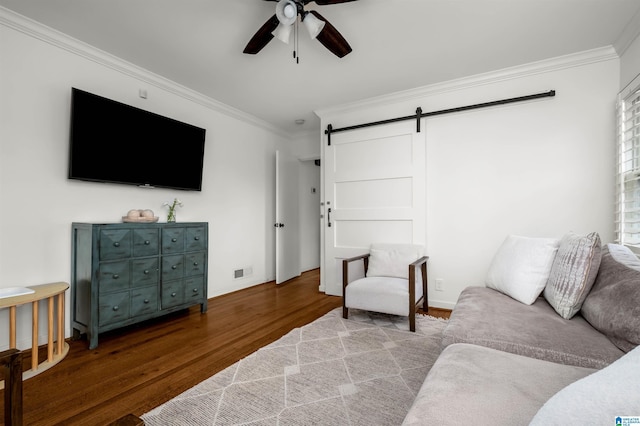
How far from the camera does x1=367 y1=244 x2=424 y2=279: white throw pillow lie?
10.1ft

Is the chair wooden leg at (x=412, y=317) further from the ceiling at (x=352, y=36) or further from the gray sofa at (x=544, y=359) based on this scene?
the ceiling at (x=352, y=36)

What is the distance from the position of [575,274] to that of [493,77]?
2.27 meters

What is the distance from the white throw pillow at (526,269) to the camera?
1.92 m

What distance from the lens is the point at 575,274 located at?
1656 mm

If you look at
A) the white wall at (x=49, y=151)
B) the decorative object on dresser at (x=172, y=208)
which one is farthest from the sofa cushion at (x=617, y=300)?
the white wall at (x=49, y=151)

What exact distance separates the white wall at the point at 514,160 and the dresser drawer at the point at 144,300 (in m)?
2.87

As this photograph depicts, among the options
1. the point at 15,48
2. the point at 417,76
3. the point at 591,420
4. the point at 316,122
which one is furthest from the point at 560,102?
the point at 15,48

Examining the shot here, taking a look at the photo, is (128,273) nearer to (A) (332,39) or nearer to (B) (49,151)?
(B) (49,151)

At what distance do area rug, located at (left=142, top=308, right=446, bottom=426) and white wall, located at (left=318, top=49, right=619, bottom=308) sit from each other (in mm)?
1177

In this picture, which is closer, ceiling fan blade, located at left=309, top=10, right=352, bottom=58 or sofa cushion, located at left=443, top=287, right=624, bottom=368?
sofa cushion, located at left=443, top=287, right=624, bottom=368

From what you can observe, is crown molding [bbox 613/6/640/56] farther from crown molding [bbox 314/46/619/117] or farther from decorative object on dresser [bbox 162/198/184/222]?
decorative object on dresser [bbox 162/198/184/222]

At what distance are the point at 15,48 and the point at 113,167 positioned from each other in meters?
1.04

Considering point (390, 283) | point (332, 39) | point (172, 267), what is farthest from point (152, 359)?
point (332, 39)

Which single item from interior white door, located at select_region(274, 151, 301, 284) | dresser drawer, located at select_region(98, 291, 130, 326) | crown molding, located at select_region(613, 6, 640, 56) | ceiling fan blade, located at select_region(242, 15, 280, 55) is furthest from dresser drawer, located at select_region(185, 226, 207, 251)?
crown molding, located at select_region(613, 6, 640, 56)
